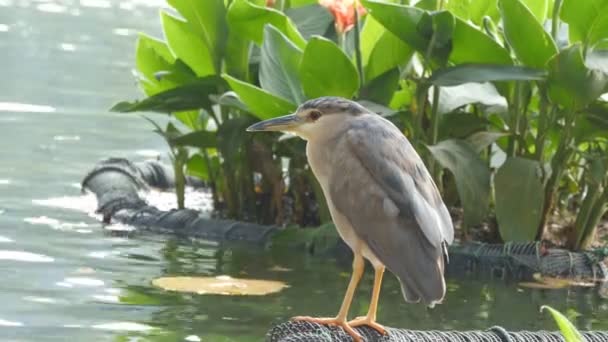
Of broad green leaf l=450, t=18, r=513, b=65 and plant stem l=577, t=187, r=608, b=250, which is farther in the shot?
plant stem l=577, t=187, r=608, b=250

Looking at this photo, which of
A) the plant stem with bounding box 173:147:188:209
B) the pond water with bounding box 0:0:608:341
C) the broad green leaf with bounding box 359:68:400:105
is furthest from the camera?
the plant stem with bounding box 173:147:188:209

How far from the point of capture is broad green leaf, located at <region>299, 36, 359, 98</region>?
6539 mm

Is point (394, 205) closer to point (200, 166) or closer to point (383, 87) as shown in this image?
point (383, 87)

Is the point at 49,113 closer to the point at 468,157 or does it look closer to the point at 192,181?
the point at 192,181

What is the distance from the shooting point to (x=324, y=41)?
21.3ft

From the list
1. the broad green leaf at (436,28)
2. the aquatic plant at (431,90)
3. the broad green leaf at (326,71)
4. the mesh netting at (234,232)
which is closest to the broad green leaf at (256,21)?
the aquatic plant at (431,90)

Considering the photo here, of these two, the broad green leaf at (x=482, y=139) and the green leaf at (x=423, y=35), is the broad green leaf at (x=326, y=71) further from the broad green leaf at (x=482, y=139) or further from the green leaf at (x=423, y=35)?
the broad green leaf at (x=482, y=139)

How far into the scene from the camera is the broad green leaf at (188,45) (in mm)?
7320

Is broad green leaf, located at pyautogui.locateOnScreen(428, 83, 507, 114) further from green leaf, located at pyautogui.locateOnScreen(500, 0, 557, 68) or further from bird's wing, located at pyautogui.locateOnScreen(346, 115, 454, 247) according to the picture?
bird's wing, located at pyautogui.locateOnScreen(346, 115, 454, 247)

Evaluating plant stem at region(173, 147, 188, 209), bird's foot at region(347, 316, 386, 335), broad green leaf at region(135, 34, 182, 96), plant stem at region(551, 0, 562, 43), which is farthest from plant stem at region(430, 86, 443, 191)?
bird's foot at region(347, 316, 386, 335)

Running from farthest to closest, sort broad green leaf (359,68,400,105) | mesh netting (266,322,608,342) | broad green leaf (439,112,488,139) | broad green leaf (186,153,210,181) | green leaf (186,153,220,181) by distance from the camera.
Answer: broad green leaf (186,153,210,181)
green leaf (186,153,220,181)
broad green leaf (439,112,488,139)
broad green leaf (359,68,400,105)
mesh netting (266,322,608,342)

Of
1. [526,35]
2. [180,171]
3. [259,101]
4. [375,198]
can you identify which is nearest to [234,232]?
[180,171]

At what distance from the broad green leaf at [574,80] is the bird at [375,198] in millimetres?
2014

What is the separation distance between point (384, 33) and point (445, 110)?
46 centimetres
